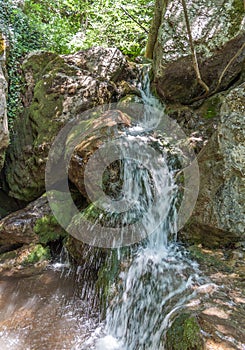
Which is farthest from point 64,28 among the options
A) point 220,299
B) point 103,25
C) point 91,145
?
point 220,299

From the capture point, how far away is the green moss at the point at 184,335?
188cm

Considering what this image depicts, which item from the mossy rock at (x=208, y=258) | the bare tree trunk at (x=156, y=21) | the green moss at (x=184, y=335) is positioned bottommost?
the green moss at (x=184, y=335)

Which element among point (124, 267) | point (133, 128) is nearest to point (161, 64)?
point (133, 128)

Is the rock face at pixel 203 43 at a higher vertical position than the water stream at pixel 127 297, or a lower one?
higher

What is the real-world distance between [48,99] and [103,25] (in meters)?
4.39

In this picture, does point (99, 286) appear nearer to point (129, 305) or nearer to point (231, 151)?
point (129, 305)

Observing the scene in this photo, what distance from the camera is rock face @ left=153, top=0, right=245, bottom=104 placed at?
5.05 m

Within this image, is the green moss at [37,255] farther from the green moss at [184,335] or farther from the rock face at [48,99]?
the green moss at [184,335]

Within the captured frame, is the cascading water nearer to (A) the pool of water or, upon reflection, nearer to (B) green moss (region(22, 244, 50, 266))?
(A) the pool of water

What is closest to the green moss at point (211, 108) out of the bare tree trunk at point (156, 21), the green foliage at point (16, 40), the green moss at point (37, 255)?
the bare tree trunk at point (156, 21)

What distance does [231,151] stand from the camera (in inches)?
135

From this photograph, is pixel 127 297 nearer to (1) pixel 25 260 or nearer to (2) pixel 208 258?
(2) pixel 208 258

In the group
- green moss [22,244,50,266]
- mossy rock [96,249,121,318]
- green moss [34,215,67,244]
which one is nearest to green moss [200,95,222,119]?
mossy rock [96,249,121,318]

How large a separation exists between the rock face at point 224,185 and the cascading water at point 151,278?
1.40 ft
